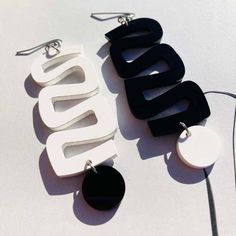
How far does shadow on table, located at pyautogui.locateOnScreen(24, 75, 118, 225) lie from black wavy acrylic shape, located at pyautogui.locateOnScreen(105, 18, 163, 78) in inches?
14.2

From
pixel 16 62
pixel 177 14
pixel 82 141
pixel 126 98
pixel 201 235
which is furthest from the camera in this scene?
pixel 177 14

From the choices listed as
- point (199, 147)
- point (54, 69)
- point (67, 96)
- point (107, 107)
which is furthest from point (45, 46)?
point (199, 147)

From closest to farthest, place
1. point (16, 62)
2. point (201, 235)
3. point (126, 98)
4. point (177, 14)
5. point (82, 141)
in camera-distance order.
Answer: point (201, 235) < point (82, 141) < point (126, 98) < point (16, 62) < point (177, 14)

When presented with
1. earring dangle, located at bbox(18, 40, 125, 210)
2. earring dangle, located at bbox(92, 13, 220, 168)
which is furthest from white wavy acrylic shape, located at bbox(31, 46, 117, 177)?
earring dangle, located at bbox(92, 13, 220, 168)

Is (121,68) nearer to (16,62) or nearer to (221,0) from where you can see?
(16,62)

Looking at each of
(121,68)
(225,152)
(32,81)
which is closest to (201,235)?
(225,152)

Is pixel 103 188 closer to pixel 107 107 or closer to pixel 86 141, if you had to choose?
pixel 86 141

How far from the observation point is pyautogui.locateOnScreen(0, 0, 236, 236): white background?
3.61 ft

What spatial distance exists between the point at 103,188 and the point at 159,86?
0.44 meters

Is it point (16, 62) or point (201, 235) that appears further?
point (16, 62)

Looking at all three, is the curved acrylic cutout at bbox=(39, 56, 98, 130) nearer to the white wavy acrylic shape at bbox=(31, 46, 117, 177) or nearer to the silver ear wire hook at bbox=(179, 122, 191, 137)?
the white wavy acrylic shape at bbox=(31, 46, 117, 177)

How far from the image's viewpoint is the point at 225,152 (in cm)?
120

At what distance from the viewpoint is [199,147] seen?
3.85ft

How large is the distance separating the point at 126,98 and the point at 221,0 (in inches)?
26.2
